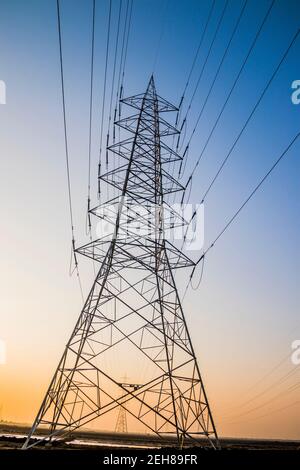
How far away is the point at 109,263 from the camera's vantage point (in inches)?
524

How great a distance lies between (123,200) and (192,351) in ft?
22.0

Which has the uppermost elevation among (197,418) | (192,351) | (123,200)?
(123,200)

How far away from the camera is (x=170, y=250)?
1411 centimetres

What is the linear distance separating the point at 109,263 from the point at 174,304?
10.1 feet

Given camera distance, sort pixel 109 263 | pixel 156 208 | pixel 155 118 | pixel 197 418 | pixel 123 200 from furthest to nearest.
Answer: pixel 155 118 → pixel 156 208 → pixel 123 200 → pixel 109 263 → pixel 197 418

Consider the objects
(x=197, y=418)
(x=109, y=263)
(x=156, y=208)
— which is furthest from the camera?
(x=156, y=208)
